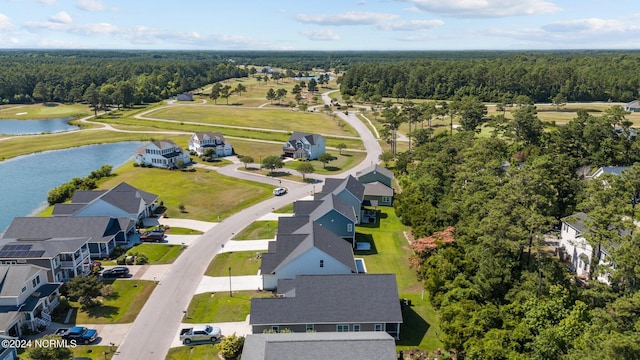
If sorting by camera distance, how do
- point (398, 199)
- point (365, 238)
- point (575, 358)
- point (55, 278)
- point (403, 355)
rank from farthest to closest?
point (398, 199) → point (365, 238) → point (55, 278) → point (403, 355) → point (575, 358)

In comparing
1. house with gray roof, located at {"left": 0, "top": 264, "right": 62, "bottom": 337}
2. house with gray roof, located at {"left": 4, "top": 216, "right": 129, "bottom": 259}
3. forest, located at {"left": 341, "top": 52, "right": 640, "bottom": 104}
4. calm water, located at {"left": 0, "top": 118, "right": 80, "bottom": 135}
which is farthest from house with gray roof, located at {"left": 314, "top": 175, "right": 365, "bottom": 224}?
calm water, located at {"left": 0, "top": 118, "right": 80, "bottom": 135}

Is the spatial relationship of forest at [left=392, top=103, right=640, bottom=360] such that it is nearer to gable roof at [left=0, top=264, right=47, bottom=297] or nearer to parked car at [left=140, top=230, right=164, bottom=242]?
parked car at [left=140, top=230, right=164, bottom=242]

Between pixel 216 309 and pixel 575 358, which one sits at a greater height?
pixel 575 358

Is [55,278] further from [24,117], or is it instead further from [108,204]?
[24,117]

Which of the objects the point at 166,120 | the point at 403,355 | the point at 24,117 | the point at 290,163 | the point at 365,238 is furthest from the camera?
the point at 24,117

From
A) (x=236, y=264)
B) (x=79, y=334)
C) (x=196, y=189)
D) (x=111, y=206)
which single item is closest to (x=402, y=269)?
(x=236, y=264)

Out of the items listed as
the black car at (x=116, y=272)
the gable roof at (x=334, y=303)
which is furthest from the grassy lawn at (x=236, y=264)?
the gable roof at (x=334, y=303)

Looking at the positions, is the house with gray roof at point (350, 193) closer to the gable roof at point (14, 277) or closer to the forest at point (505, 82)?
the gable roof at point (14, 277)

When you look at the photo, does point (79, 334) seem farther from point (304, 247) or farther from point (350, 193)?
point (350, 193)

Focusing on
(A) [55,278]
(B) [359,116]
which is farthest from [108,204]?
(B) [359,116]
